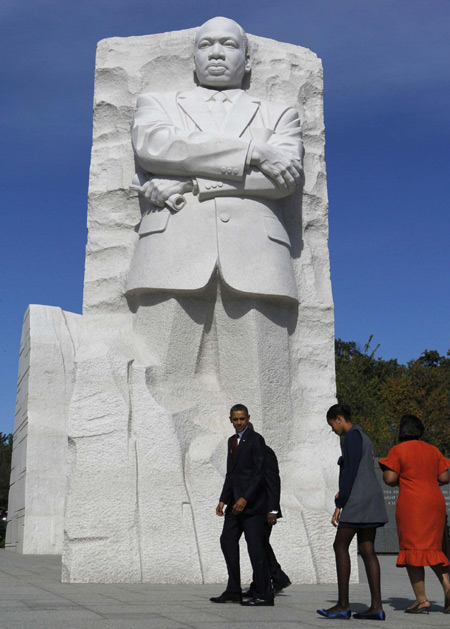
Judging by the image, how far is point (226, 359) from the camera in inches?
308

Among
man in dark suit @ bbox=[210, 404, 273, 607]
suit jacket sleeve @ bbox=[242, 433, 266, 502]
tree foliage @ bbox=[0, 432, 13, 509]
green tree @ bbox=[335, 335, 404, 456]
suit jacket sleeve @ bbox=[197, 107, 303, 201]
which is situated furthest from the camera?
tree foliage @ bbox=[0, 432, 13, 509]

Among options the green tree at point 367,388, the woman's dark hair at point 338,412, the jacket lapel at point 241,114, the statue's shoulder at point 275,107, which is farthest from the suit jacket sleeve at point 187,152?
the green tree at point 367,388

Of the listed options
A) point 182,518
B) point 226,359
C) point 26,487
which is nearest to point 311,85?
point 226,359

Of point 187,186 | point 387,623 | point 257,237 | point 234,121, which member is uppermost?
point 234,121

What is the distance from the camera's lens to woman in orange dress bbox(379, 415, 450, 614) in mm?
5262

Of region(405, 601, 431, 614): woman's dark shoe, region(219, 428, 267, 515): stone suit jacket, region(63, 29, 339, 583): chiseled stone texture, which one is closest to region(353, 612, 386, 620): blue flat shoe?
region(405, 601, 431, 614): woman's dark shoe

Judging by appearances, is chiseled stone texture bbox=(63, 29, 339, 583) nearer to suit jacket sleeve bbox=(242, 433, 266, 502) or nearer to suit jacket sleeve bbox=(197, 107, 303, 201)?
suit jacket sleeve bbox=(197, 107, 303, 201)

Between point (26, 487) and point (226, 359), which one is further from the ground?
point (226, 359)

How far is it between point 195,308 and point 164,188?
3.73 ft

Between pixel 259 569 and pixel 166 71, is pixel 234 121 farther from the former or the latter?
pixel 259 569

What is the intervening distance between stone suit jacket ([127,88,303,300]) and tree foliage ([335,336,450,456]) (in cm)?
2087

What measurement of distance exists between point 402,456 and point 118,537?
271 cm

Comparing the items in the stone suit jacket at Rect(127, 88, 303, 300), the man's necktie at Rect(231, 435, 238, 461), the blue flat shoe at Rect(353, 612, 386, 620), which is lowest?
the blue flat shoe at Rect(353, 612, 386, 620)

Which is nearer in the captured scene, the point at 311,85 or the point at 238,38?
the point at 238,38
